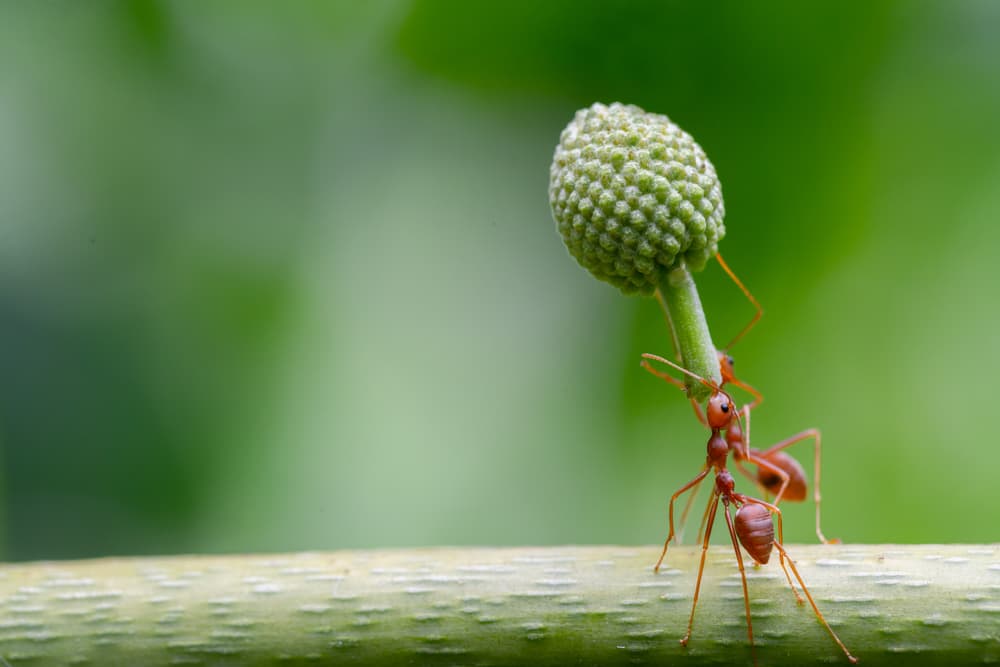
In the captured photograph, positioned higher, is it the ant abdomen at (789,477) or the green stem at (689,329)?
the green stem at (689,329)

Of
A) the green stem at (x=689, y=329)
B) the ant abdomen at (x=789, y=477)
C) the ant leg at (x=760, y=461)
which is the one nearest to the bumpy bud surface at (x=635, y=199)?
the green stem at (x=689, y=329)

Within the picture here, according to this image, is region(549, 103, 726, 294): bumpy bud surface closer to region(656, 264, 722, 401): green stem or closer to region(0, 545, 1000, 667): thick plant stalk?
region(656, 264, 722, 401): green stem

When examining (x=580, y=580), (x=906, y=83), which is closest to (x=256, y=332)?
(x=580, y=580)

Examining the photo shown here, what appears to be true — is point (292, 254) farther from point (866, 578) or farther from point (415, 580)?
point (866, 578)

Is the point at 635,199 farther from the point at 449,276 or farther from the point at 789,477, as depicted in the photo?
the point at 449,276

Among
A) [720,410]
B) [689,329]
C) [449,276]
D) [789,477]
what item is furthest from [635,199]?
[449,276]

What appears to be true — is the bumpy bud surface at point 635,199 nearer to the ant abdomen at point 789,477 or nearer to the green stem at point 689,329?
the green stem at point 689,329

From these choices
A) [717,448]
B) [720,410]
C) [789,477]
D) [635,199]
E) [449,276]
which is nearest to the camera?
[635,199]
